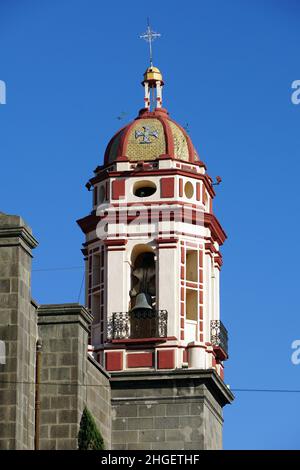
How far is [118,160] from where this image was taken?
81312 mm

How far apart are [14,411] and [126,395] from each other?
14192 millimetres

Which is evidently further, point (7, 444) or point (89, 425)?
point (89, 425)

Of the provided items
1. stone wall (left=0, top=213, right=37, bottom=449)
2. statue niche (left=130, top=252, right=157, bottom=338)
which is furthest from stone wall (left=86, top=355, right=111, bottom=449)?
stone wall (left=0, top=213, right=37, bottom=449)

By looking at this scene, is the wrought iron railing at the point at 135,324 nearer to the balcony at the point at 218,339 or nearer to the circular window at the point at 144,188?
the balcony at the point at 218,339

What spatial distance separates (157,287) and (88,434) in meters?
10.6

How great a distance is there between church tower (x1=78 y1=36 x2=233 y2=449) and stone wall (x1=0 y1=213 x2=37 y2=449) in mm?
11282

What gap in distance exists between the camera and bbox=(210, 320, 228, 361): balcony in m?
80.1

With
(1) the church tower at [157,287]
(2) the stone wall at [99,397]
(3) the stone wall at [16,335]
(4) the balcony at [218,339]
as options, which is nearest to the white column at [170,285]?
(1) the church tower at [157,287]

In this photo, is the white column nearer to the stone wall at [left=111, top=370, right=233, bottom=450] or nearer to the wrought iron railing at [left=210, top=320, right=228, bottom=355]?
the wrought iron railing at [left=210, top=320, right=228, bottom=355]

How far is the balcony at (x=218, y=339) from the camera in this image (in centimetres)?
8012
